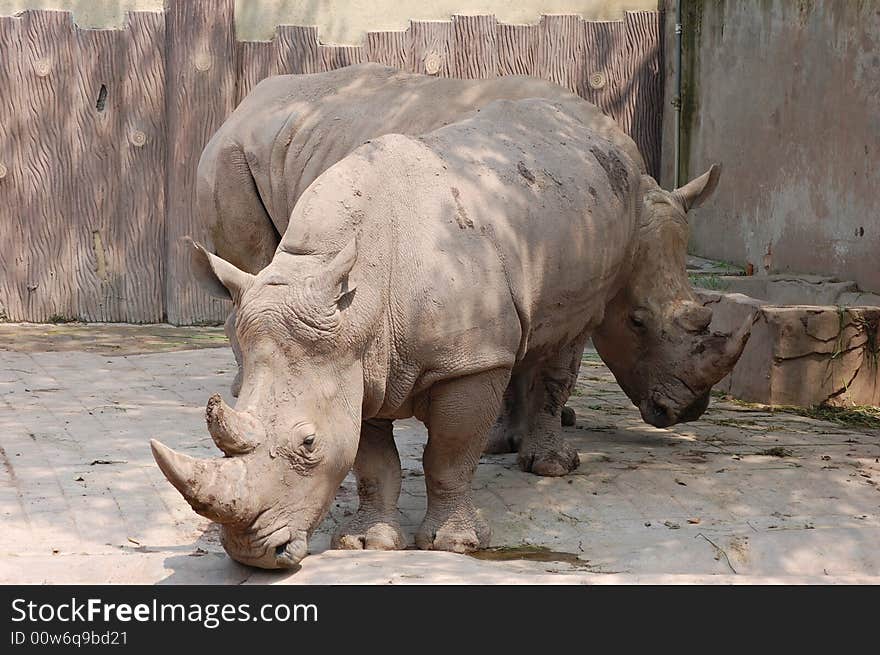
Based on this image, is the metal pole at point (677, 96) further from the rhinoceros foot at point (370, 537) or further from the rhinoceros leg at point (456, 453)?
the rhinoceros foot at point (370, 537)

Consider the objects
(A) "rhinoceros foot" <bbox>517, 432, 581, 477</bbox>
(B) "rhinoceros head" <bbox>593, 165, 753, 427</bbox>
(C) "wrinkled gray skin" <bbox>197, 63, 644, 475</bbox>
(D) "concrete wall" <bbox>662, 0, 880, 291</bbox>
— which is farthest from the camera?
(D) "concrete wall" <bbox>662, 0, 880, 291</bbox>

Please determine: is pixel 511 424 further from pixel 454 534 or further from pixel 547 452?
pixel 454 534

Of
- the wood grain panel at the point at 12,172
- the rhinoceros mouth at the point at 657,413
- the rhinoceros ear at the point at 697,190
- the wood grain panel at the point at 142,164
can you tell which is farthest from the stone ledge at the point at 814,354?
the wood grain panel at the point at 12,172

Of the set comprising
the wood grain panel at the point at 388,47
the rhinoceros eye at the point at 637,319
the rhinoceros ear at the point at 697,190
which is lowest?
the rhinoceros eye at the point at 637,319

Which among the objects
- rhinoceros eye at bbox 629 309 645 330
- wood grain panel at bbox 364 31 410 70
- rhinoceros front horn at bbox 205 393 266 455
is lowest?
rhinoceros eye at bbox 629 309 645 330

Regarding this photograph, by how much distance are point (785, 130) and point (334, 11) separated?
3569 millimetres

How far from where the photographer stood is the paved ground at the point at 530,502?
5.02 m

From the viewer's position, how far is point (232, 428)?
4.54 m

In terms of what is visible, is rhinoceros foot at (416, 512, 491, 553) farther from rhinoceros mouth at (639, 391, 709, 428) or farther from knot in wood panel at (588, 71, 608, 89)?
knot in wood panel at (588, 71, 608, 89)

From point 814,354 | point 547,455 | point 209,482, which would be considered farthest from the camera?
point 814,354

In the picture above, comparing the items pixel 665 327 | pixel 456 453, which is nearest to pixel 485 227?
pixel 456 453

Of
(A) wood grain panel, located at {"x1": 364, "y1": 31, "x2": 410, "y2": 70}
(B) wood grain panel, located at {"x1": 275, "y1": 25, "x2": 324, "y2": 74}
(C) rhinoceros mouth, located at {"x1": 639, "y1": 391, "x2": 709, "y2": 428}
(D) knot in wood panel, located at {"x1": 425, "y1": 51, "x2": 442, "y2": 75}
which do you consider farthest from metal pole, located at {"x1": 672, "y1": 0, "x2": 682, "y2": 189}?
(C) rhinoceros mouth, located at {"x1": 639, "y1": 391, "x2": 709, "y2": 428}

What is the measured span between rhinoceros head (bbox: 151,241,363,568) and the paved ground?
0.69 ft

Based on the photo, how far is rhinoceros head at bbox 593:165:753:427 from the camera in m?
7.10
